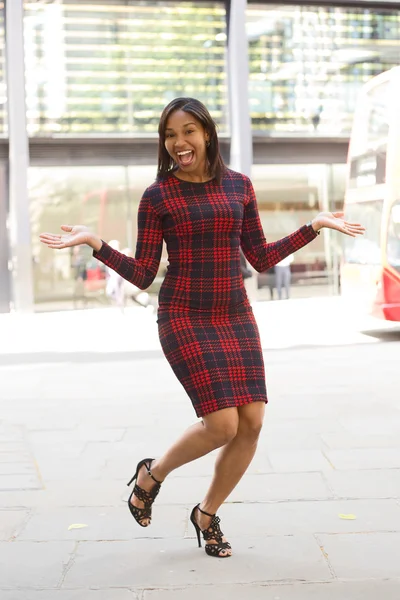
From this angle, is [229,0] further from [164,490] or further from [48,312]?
[164,490]

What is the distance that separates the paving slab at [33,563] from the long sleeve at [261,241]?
1.38 m

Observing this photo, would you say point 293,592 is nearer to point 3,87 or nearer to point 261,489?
point 261,489

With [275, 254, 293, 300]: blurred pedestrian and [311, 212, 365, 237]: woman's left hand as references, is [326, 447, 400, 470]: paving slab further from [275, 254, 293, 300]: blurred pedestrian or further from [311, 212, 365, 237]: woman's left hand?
[275, 254, 293, 300]: blurred pedestrian

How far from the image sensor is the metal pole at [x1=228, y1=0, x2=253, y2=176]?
820 inches

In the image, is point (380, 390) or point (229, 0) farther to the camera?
point (229, 0)

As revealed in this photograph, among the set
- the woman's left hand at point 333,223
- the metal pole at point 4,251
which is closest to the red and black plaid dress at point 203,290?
the woman's left hand at point 333,223

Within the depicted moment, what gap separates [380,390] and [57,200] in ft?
42.7

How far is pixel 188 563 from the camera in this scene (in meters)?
3.80

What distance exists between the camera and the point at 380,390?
855cm

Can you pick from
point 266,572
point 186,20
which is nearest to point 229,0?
point 186,20

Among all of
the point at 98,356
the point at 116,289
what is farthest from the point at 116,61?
the point at 98,356

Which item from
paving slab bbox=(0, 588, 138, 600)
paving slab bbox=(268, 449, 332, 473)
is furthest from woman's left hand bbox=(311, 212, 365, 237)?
paving slab bbox=(268, 449, 332, 473)

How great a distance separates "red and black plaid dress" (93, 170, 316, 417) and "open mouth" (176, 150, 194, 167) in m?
0.09

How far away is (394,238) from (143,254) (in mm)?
9605
